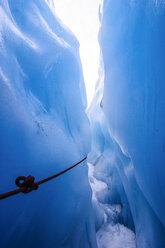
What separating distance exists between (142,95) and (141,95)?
0.6 inches

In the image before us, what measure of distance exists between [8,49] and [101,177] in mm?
4683

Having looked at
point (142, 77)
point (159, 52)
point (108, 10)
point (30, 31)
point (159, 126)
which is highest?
point (108, 10)

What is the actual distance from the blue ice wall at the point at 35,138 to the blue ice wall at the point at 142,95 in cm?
76

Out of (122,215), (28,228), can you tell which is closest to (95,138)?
(122,215)

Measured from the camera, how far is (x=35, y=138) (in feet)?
3.65

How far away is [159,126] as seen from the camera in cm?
123

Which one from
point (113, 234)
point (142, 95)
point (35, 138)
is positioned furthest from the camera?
point (113, 234)

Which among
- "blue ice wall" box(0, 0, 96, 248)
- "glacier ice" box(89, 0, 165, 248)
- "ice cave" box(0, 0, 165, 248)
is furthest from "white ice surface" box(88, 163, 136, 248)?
"blue ice wall" box(0, 0, 96, 248)

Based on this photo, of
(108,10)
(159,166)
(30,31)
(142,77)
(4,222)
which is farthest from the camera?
(108,10)

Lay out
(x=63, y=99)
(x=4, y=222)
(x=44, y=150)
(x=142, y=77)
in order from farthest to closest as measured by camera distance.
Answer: (x=63, y=99), (x=142, y=77), (x=44, y=150), (x=4, y=222)

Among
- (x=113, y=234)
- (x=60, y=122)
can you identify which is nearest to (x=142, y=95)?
(x=60, y=122)

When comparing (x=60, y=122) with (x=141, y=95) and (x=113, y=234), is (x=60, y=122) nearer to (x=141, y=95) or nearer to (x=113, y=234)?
(x=141, y=95)

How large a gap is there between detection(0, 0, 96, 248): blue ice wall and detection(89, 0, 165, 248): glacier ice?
747 millimetres

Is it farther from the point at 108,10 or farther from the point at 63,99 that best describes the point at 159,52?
the point at 108,10
